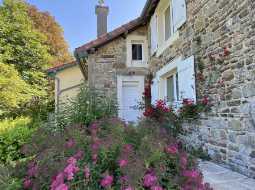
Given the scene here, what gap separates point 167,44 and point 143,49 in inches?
96.1

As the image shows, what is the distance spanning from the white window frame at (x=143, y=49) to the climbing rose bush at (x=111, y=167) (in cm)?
Result: 668

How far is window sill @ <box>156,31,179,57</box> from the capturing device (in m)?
6.88

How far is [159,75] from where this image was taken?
827 cm

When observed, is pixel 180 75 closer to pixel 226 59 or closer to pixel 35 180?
pixel 226 59

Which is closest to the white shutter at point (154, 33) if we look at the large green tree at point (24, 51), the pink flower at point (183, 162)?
the pink flower at point (183, 162)

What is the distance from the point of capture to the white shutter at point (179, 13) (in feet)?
20.5

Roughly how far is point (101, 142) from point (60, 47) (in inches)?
814

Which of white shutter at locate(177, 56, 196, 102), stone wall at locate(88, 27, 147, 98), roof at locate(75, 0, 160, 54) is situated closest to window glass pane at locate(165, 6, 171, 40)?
roof at locate(75, 0, 160, 54)

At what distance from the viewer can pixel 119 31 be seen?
9.18 metres

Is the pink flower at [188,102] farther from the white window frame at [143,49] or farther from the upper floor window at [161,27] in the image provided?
the white window frame at [143,49]

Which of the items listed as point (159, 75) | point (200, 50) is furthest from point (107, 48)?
point (200, 50)

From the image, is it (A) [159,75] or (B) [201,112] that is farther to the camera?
(A) [159,75]

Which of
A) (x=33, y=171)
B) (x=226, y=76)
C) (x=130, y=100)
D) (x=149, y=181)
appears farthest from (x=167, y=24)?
(x=149, y=181)

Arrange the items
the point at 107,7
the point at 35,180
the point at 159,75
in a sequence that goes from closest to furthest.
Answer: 1. the point at 35,180
2. the point at 159,75
3. the point at 107,7
